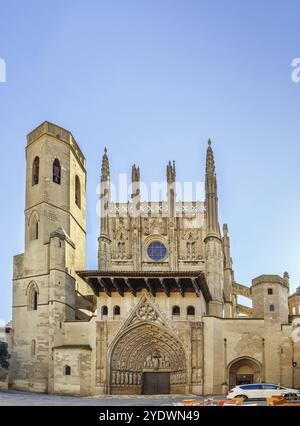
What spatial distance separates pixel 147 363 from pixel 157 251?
14196 millimetres

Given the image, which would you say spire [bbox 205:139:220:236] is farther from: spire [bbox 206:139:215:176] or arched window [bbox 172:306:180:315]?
arched window [bbox 172:306:180:315]

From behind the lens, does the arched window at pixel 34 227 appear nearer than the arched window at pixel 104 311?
No

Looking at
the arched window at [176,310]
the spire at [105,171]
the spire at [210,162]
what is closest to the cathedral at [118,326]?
the arched window at [176,310]

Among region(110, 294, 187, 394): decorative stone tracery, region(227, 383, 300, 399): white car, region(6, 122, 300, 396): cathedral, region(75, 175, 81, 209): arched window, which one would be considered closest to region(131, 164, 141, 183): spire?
region(75, 175, 81, 209): arched window

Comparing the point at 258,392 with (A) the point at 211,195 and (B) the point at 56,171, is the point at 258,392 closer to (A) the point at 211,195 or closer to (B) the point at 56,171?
(B) the point at 56,171

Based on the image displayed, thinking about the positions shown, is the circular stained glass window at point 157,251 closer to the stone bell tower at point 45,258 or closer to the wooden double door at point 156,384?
the stone bell tower at point 45,258

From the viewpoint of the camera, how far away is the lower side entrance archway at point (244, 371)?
29.7 metres

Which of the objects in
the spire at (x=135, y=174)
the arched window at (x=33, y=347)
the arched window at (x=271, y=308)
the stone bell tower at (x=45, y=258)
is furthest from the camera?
the spire at (x=135, y=174)

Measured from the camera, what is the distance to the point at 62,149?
35.1 meters

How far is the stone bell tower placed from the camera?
3055 cm

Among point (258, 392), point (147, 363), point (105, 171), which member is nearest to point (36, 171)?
point (105, 171)

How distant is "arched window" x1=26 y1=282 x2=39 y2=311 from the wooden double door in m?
6.44

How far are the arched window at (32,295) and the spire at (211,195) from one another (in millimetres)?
12113
